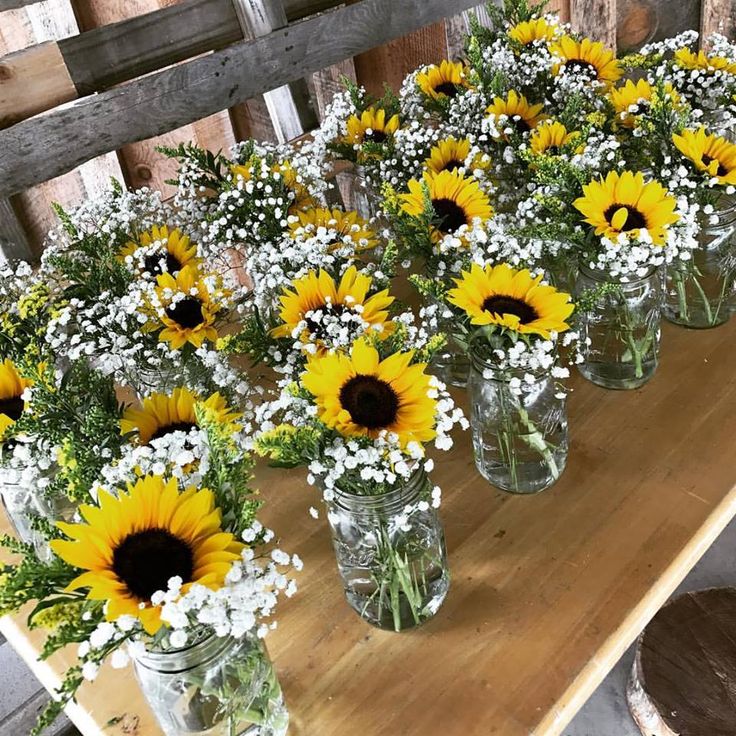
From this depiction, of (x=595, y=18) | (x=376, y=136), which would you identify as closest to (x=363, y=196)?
(x=376, y=136)

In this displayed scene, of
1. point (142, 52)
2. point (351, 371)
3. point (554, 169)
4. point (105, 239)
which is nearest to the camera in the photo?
point (351, 371)

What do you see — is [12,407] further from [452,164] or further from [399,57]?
[399,57]

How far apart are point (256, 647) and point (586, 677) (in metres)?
0.34

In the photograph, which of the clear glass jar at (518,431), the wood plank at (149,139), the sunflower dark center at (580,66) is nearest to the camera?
the clear glass jar at (518,431)

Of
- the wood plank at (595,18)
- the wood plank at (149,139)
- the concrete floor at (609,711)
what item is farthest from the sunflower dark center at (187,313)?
the wood plank at (595,18)

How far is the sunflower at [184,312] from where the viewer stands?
1.01 meters

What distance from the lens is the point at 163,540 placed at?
0.61 meters

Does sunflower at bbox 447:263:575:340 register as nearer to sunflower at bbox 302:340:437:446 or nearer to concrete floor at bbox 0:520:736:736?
sunflower at bbox 302:340:437:446

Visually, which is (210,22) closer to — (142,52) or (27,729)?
(142,52)

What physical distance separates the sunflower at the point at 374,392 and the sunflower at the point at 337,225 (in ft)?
1.29

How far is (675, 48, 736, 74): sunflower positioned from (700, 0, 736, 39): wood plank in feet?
4.57

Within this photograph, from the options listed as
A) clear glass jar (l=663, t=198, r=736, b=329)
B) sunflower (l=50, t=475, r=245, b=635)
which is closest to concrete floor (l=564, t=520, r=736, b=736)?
clear glass jar (l=663, t=198, r=736, b=329)

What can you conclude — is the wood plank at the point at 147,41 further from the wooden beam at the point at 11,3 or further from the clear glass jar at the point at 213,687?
the clear glass jar at the point at 213,687

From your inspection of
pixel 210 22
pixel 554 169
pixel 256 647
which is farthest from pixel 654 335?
pixel 210 22
